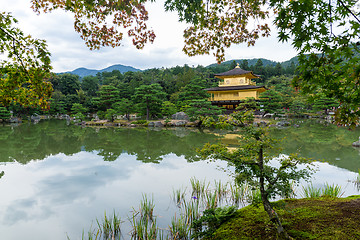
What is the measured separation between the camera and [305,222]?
6.54 feet

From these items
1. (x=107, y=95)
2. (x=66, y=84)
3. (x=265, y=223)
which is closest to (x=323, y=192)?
(x=265, y=223)

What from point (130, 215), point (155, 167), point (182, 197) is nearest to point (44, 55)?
point (130, 215)

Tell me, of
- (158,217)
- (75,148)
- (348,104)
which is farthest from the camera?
(75,148)

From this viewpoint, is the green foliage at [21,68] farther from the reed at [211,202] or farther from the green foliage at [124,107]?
the green foliage at [124,107]

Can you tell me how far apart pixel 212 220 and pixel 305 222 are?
3.14 ft

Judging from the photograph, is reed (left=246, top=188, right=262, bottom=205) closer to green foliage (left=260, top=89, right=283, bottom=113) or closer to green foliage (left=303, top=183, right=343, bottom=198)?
green foliage (left=303, top=183, right=343, bottom=198)

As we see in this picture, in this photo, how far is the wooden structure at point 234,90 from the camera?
72.2ft

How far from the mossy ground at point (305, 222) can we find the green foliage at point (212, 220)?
7cm

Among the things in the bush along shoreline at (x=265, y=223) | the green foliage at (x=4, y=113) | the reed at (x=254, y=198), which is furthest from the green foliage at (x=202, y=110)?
the green foliage at (x=4, y=113)

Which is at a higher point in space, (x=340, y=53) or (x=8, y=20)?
(x=8, y=20)

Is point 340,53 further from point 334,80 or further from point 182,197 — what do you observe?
point 182,197

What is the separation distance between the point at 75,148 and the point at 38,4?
23.6ft

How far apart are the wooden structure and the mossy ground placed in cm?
2002

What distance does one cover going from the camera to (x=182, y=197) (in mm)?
3557
